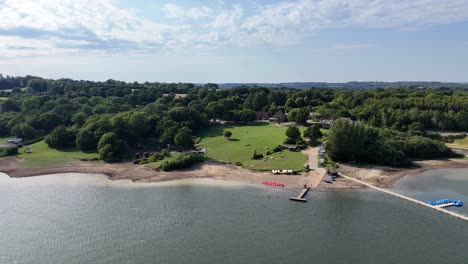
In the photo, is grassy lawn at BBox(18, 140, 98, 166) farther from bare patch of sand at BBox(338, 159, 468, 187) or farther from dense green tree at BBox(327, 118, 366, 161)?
bare patch of sand at BBox(338, 159, 468, 187)

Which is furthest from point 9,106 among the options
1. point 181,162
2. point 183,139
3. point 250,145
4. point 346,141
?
point 346,141

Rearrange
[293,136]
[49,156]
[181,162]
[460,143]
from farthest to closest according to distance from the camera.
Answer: [460,143], [293,136], [49,156], [181,162]

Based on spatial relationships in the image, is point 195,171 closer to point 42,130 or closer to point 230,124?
point 230,124

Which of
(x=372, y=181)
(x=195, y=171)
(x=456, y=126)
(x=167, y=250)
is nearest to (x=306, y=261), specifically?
(x=167, y=250)

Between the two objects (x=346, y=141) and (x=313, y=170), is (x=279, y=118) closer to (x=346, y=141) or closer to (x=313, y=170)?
(x=346, y=141)

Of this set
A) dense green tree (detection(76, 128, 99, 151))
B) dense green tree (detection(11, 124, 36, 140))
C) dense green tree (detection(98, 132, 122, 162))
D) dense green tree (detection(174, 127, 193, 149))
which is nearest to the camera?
dense green tree (detection(98, 132, 122, 162))

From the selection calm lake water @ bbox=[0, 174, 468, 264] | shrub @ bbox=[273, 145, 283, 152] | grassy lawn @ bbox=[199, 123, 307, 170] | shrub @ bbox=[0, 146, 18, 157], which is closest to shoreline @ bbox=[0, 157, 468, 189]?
grassy lawn @ bbox=[199, 123, 307, 170]

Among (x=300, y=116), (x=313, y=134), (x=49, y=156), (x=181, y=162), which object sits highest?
(x=300, y=116)
